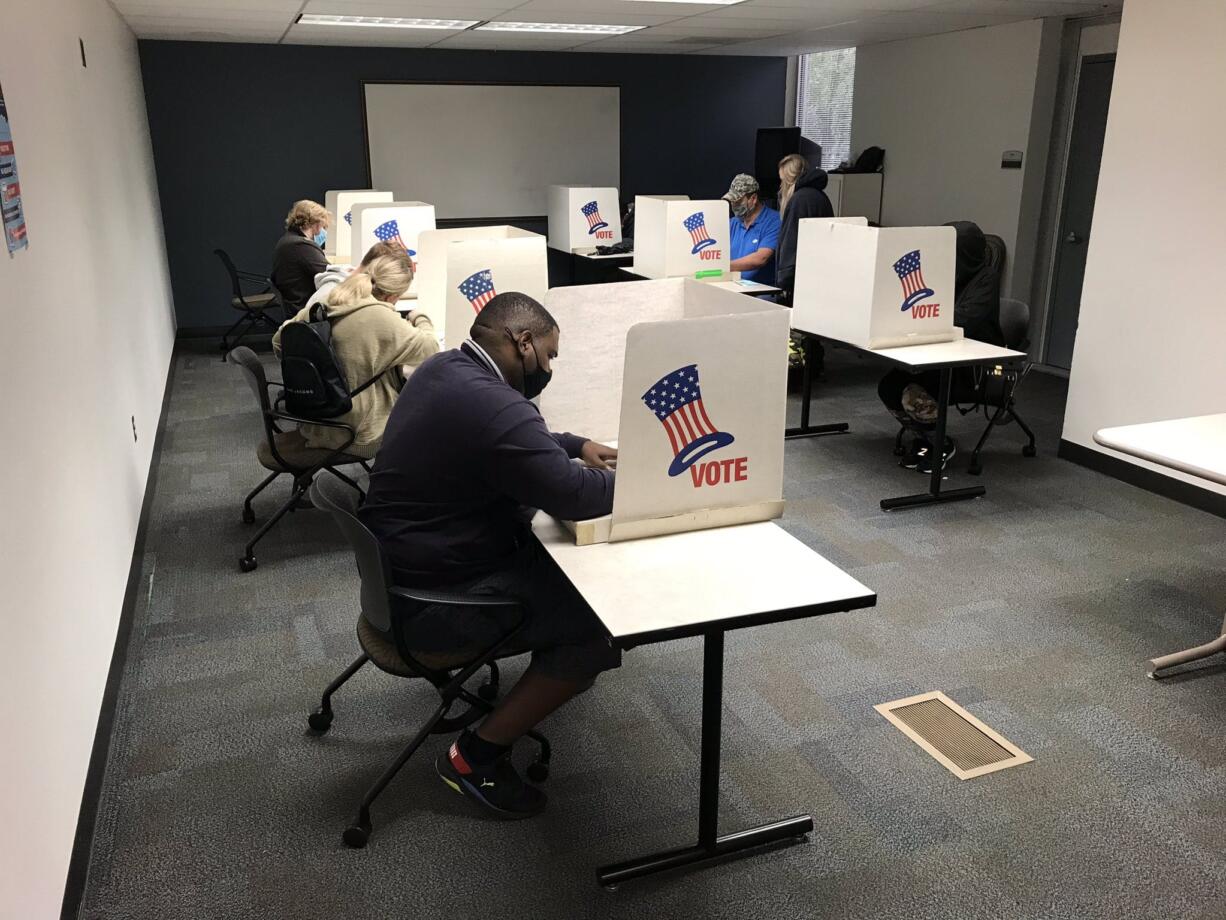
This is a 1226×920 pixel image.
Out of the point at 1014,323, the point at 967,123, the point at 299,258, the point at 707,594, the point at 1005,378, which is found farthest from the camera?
the point at 967,123

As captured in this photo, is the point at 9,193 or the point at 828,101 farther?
the point at 828,101

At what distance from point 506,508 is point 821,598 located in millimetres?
713

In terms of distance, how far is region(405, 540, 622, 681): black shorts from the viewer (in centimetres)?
199

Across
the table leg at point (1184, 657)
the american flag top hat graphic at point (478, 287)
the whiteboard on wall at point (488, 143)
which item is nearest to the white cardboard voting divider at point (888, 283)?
the american flag top hat graphic at point (478, 287)

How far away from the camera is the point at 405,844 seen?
2.06 meters

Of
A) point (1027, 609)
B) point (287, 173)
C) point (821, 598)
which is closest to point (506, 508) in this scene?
point (821, 598)

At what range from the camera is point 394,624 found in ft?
6.31

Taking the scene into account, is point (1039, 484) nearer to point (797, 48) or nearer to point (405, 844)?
point (405, 844)

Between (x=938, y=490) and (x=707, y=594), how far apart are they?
2.62 m

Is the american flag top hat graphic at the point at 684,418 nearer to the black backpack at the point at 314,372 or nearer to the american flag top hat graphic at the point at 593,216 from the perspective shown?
the black backpack at the point at 314,372

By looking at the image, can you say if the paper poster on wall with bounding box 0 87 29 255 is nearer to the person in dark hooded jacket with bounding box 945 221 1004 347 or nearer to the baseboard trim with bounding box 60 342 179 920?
the baseboard trim with bounding box 60 342 179 920

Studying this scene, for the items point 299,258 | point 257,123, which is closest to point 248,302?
point 257,123

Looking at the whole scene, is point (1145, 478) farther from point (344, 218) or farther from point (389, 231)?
point (344, 218)

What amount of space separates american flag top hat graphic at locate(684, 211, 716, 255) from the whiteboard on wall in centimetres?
311
